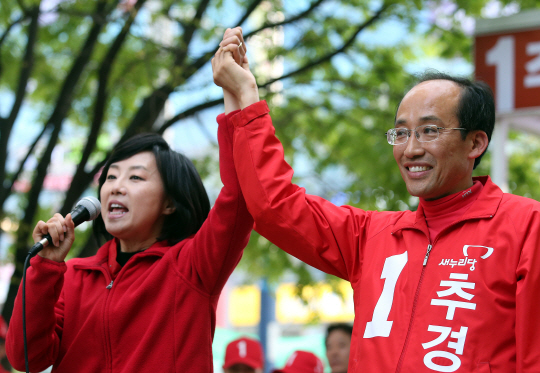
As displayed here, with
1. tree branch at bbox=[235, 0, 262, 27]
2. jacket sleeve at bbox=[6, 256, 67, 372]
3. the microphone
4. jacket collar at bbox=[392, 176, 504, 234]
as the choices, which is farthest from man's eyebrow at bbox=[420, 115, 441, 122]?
tree branch at bbox=[235, 0, 262, 27]

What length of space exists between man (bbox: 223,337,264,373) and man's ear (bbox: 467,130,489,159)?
9.98 ft

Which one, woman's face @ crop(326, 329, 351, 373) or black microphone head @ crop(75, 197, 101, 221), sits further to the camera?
woman's face @ crop(326, 329, 351, 373)

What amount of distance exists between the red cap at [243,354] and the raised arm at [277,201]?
8.79ft

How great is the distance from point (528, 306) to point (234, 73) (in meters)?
1.15

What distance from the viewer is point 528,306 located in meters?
1.65

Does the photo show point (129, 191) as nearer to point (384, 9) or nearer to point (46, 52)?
point (384, 9)

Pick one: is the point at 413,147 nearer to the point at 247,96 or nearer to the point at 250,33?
the point at 247,96

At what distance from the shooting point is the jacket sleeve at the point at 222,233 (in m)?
2.16

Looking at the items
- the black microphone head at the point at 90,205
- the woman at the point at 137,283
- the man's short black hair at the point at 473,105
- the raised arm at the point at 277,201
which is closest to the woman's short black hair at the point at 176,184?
the woman at the point at 137,283

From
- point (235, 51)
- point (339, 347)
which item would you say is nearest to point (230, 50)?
point (235, 51)

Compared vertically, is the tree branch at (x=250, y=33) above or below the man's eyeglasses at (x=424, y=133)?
above

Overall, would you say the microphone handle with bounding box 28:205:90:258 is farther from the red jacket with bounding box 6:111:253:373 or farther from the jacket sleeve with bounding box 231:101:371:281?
the jacket sleeve with bounding box 231:101:371:281

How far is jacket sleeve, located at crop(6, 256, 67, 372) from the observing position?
Answer: 7.36 ft

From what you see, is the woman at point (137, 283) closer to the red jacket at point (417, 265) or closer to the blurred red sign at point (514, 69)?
the red jacket at point (417, 265)
